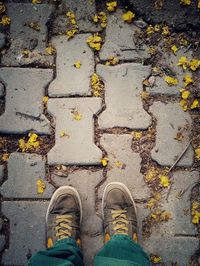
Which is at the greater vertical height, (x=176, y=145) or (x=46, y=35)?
(x=46, y=35)

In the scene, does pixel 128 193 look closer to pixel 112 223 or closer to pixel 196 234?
pixel 112 223

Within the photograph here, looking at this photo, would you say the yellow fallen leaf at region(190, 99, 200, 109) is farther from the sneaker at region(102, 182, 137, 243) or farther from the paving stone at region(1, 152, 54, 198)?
the paving stone at region(1, 152, 54, 198)

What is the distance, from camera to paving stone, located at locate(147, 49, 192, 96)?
2.46 meters

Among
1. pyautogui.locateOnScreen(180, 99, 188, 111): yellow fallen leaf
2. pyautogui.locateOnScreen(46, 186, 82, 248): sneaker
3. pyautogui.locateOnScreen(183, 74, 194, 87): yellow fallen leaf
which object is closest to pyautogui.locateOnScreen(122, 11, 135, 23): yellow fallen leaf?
pyautogui.locateOnScreen(183, 74, 194, 87): yellow fallen leaf

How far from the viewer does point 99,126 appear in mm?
2439

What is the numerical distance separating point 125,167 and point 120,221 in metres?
0.35

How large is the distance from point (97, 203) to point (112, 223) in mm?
159

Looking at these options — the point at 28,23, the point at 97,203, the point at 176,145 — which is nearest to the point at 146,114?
the point at 176,145

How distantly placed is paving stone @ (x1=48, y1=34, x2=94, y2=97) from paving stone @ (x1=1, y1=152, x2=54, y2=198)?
45 centimetres

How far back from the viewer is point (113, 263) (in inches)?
79.1

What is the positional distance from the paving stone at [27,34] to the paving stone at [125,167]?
0.70m

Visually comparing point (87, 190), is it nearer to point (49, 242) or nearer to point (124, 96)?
point (49, 242)

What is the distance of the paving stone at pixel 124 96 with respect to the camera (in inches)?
96.0

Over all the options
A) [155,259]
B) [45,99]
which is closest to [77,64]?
[45,99]
